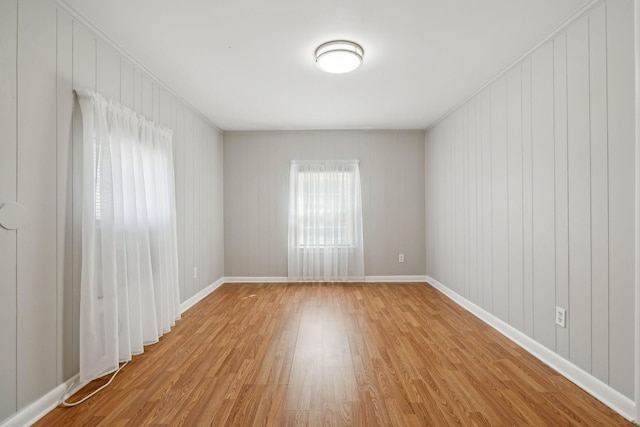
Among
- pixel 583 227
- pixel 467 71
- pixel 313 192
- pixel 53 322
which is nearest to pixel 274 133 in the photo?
pixel 313 192

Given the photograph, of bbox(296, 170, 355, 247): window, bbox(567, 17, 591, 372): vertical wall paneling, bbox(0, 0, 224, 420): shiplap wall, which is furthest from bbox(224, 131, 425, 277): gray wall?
bbox(567, 17, 591, 372): vertical wall paneling

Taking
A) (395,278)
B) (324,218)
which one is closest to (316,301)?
(324,218)

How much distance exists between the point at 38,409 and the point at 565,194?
12.1 ft

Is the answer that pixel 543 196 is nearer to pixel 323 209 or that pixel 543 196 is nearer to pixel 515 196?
pixel 515 196

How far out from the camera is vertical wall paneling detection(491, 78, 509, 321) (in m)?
2.95

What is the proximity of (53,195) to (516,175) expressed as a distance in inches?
141

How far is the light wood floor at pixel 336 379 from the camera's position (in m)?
1.75

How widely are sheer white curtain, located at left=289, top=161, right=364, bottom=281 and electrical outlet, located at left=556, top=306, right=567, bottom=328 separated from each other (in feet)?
9.82

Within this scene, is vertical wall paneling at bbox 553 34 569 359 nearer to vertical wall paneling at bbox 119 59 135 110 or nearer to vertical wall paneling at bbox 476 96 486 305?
vertical wall paneling at bbox 476 96 486 305

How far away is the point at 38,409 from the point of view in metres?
1.76

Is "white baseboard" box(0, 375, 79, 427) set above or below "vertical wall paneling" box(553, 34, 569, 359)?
below

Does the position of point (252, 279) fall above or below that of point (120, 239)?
below

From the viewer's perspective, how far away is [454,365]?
232 centimetres

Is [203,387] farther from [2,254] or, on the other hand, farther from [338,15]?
[338,15]
